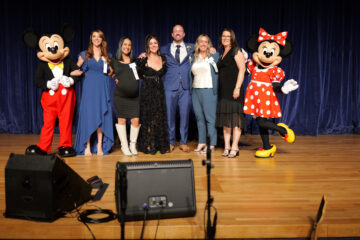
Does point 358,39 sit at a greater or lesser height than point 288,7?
lesser

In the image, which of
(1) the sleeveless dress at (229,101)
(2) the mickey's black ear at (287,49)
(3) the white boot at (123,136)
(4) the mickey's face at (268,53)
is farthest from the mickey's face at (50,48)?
(2) the mickey's black ear at (287,49)

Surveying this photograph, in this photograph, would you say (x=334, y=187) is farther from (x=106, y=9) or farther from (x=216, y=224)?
(x=106, y=9)

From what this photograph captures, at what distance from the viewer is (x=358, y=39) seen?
6059 millimetres

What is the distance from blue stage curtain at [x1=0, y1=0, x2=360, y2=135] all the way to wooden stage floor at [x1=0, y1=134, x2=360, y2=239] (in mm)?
1760

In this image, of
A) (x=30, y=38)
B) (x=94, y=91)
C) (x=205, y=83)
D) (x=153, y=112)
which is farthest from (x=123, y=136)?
(x=30, y=38)

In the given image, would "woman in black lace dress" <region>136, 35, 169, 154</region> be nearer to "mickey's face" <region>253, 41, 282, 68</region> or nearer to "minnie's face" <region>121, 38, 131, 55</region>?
"minnie's face" <region>121, 38, 131, 55</region>

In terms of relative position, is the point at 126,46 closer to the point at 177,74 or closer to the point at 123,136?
the point at 177,74

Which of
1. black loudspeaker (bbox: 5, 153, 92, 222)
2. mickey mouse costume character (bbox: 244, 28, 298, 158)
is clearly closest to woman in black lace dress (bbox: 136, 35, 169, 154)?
mickey mouse costume character (bbox: 244, 28, 298, 158)

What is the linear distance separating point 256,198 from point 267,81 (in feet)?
5.64

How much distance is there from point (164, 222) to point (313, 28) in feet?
15.9

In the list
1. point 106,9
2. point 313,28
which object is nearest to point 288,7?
point 313,28

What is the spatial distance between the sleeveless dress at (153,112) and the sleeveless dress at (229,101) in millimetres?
719

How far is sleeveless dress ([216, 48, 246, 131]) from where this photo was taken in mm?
4157

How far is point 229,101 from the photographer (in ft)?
13.8
